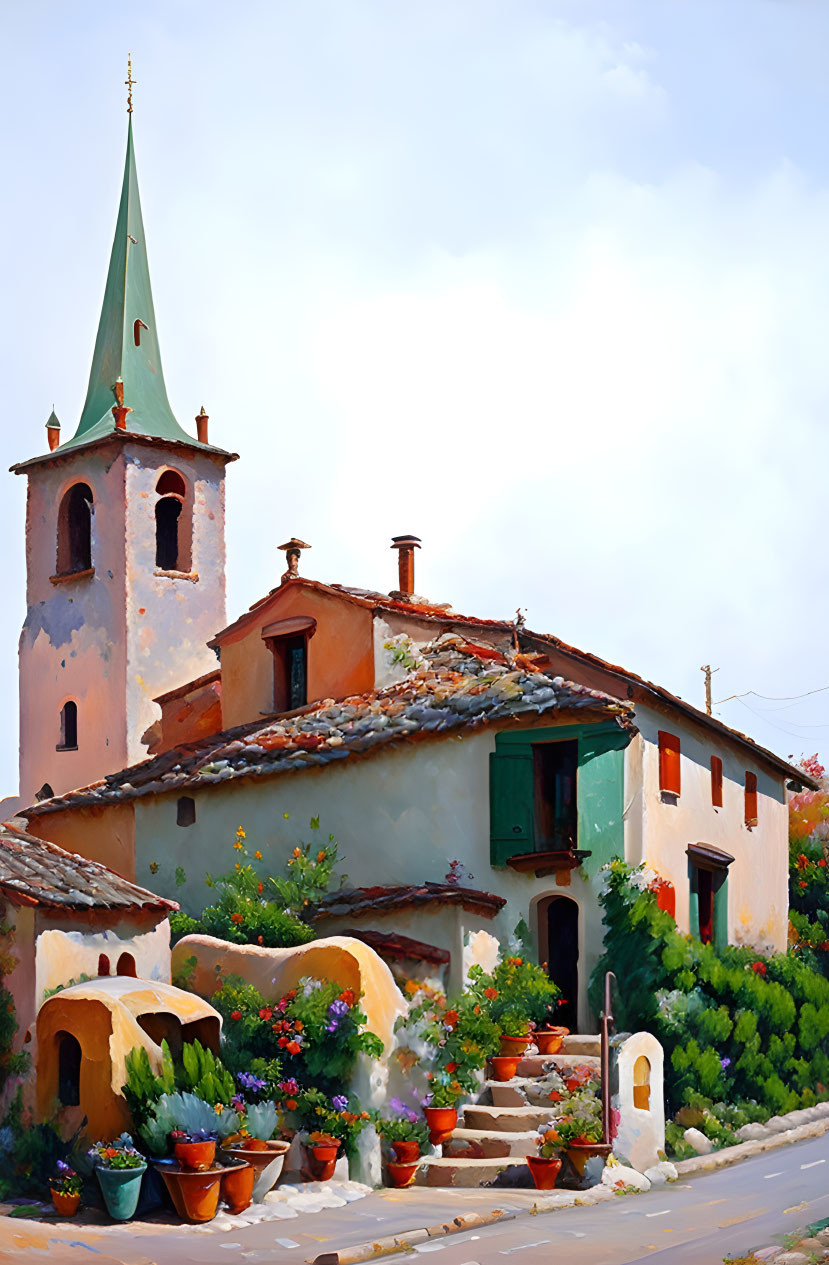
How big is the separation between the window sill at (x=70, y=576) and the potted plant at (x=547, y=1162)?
655 inches

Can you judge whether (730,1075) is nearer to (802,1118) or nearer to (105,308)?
(802,1118)

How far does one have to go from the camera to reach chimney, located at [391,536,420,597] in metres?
29.1

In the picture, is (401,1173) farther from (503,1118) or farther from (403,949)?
(403,949)

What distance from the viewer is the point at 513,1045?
21.2m

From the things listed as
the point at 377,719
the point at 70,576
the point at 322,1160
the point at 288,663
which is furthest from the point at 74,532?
the point at 322,1160

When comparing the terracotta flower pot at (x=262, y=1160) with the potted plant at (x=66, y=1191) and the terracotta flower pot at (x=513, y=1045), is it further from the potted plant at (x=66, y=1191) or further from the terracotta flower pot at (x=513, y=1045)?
the terracotta flower pot at (x=513, y=1045)

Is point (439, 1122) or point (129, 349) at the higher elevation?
point (129, 349)

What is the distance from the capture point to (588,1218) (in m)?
16.9

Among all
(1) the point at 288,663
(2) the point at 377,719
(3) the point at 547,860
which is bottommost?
(3) the point at 547,860

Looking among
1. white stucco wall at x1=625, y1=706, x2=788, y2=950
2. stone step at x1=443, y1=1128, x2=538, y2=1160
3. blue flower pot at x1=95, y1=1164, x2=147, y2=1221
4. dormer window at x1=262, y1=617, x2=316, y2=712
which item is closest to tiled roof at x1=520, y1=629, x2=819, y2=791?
white stucco wall at x1=625, y1=706, x2=788, y2=950

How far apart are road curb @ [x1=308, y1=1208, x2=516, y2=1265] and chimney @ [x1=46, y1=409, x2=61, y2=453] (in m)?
21.1

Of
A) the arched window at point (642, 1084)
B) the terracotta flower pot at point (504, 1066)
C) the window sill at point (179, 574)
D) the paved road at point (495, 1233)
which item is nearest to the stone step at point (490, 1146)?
the paved road at point (495, 1233)

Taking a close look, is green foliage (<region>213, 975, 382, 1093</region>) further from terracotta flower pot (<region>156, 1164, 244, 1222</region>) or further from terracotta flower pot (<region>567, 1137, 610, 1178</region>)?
terracotta flower pot (<region>567, 1137, 610, 1178</region>)

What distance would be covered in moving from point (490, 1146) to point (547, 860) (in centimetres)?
452
